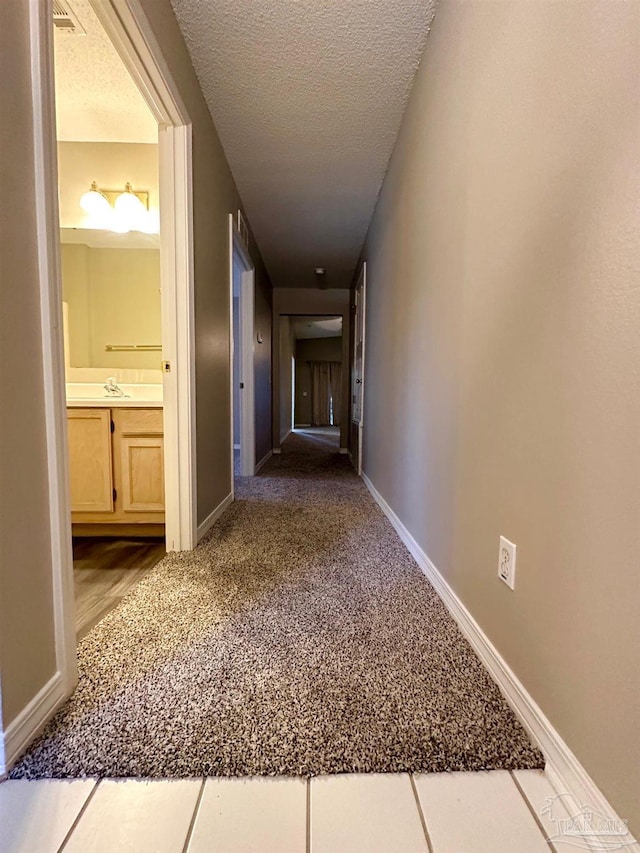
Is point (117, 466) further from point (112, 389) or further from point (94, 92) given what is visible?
point (94, 92)

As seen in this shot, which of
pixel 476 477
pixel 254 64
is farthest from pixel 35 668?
pixel 254 64

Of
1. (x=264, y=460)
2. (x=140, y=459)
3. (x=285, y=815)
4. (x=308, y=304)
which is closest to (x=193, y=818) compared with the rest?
(x=285, y=815)

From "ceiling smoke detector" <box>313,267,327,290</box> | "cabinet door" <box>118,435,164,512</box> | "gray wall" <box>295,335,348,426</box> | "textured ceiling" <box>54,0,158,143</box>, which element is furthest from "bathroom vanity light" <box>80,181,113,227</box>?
"gray wall" <box>295,335,348,426</box>

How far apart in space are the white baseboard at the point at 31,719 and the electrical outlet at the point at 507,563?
1077mm

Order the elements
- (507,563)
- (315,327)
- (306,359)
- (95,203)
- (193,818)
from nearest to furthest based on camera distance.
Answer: (193,818), (507,563), (95,203), (315,327), (306,359)

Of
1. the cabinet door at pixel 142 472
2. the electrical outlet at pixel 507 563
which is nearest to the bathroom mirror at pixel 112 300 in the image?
the cabinet door at pixel 142 472

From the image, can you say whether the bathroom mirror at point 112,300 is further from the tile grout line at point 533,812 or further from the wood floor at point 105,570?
the tile grout line at point 533,812

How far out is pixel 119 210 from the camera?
2266mm

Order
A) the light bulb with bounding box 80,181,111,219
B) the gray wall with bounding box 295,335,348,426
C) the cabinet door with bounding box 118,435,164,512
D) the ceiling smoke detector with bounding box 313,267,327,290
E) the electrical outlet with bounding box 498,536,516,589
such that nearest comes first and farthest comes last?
the electrical outlet with bounding box 498,536,516,589 → the cabinet door with bounding box 118,435,164,512 → the light bulb with bounding box 80,181,111,219 → the ceiling smoke detector with bounding box 313,267,327,290 → the gray wall with bounding box 295,335,348,426

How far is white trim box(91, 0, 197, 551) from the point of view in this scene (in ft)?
5.28

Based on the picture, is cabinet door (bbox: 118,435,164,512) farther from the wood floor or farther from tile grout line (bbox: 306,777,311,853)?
tile grout line (bbox: 306,777,311,853)

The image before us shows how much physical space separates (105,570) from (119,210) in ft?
6.77

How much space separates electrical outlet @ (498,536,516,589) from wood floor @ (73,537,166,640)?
1.24 m

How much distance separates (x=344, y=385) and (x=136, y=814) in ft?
16.2
